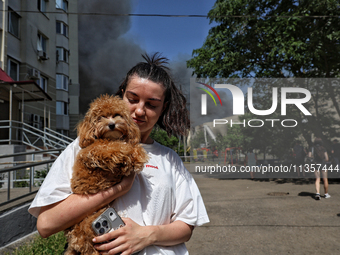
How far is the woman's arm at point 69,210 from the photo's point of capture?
129 cm

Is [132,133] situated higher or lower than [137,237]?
higher

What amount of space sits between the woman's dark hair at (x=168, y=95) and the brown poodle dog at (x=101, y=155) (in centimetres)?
31

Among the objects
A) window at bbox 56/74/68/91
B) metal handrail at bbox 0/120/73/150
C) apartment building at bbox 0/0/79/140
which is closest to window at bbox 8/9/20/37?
apartment building at bbox 0/0/79/140

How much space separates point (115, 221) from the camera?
1.31 meters

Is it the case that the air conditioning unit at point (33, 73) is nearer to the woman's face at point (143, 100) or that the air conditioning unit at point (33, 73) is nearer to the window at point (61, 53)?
the window at point (61, 53)

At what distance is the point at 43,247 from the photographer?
400 centimetres

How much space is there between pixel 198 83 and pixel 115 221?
1349 centimetres

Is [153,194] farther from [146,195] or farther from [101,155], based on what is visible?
[101,155]

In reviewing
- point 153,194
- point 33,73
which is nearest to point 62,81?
point 33,73

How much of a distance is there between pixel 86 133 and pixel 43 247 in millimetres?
3354

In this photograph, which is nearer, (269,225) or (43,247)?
(43,247)

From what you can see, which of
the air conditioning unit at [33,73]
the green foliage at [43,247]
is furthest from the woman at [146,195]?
the air conditioning unit at [33,73]

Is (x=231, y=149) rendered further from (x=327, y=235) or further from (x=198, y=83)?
(x=327, y=235)

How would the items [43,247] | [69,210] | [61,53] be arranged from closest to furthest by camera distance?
[69,210] < [43,247] < [61,53]
